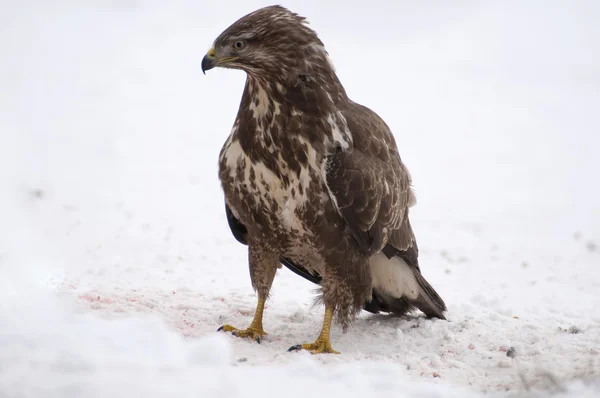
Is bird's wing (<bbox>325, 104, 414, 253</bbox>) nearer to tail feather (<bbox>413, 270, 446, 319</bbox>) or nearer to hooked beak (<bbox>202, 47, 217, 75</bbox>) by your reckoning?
tail feather (<bbox>413, 270, 446, 319</bbox>)

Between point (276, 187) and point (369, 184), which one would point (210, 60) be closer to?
point (276, 187)

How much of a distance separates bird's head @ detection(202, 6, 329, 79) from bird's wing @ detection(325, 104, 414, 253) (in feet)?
1.65

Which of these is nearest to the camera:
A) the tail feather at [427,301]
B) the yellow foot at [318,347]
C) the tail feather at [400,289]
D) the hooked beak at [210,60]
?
the hooked beak at [210,60]

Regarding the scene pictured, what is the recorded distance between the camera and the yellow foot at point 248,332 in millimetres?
5512

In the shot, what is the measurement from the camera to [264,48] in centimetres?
510

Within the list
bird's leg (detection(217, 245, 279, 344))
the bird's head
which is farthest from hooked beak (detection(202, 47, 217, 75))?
bird's leg (detection(217, 245, 279, 344))

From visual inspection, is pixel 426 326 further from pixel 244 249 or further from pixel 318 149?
pixel 244 249

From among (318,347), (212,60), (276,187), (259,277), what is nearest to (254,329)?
(259,277)

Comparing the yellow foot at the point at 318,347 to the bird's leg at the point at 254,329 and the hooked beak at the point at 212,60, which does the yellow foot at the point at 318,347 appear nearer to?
the bird's leg at the point at 254,329

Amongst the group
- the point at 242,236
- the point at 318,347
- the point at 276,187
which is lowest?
the point at 318,347

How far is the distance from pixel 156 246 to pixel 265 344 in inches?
139

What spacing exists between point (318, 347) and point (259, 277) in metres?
0.68

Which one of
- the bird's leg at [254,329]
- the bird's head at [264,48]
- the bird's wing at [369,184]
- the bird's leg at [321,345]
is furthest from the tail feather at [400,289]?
the bird's head at [264,48]

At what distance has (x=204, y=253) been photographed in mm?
8688
